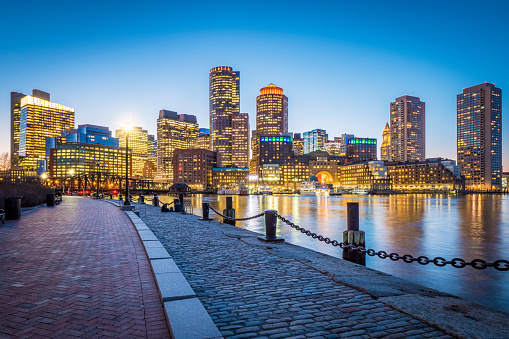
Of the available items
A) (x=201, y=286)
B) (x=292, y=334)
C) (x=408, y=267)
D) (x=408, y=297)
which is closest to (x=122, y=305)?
(x=201, y=286)

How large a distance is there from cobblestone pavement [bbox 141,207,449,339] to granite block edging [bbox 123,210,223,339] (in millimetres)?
286

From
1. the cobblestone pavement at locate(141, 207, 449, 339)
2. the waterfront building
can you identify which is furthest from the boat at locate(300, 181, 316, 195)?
the cobblestone pavement at locate(141, 207, 449, 339)

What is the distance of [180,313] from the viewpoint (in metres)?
4.92

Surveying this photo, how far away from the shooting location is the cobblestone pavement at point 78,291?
4.69 meters

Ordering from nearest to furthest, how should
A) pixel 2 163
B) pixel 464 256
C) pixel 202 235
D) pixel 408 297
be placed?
pixel 408 297, pixel 202 235, pixel 464 256, pixel 2 163

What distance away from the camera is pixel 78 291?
630 cm

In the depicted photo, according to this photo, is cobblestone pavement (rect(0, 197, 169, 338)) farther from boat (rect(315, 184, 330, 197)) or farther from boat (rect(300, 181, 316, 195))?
boat (rect(300, 181, 316, 195))

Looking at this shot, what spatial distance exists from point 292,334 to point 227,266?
431cm

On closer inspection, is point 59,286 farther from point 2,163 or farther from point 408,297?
point 2,163

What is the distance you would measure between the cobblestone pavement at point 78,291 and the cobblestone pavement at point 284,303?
3.44ft

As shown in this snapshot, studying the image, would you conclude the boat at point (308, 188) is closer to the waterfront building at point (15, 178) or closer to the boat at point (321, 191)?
the boat at point (321, 191)

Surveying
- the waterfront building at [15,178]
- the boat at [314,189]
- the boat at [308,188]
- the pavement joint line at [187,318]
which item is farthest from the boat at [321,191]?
the pavement joint line at [187,318]

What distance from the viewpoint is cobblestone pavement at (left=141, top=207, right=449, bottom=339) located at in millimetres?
4727

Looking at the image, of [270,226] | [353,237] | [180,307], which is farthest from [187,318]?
[353,237]
